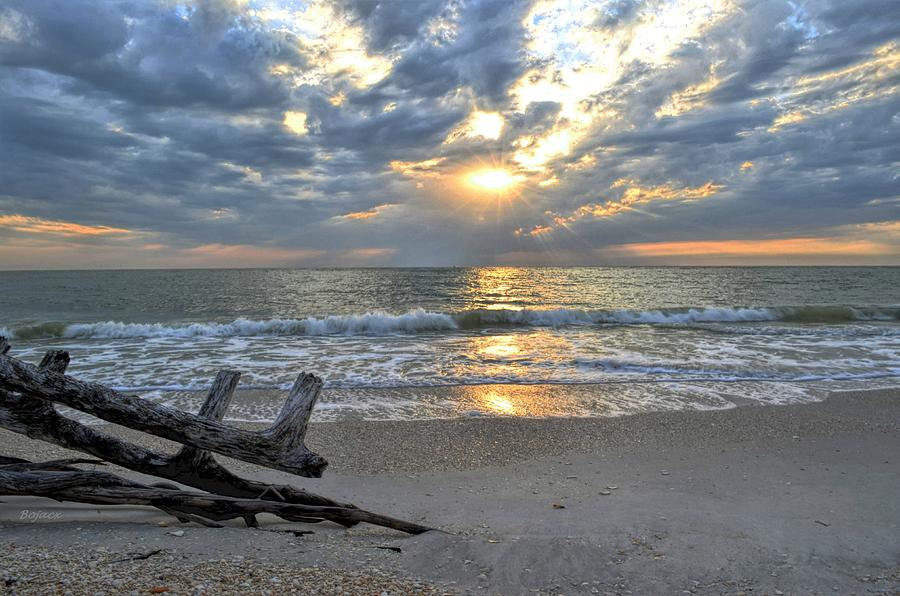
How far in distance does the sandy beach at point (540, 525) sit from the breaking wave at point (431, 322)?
13172 mm

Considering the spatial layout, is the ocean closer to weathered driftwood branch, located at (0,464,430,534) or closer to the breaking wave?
the breaking wave

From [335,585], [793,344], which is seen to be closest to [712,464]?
[335,585]

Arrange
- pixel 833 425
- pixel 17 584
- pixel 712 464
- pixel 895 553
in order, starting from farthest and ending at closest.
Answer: pixel 833 425, pixel 712 464, pixel 895 553, pixel 17 584

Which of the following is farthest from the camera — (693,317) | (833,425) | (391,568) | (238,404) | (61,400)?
(693,317)

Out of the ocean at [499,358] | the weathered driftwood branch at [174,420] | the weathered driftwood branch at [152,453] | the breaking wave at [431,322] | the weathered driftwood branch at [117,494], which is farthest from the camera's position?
the breaking wave at [431,322]

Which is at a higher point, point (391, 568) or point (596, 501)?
point (391, 568)

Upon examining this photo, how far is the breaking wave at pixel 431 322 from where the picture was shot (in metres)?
18.7

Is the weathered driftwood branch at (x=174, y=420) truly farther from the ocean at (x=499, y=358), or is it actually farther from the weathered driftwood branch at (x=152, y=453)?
the ocean at (x=499, y=358)

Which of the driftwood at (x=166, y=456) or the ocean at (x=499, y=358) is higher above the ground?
the driftwood at (x=166, y=456)

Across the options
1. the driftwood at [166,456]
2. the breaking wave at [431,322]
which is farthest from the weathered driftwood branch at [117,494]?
the breaking wave at [431,322]

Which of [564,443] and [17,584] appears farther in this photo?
[564,443]

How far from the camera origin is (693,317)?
76.7 ft

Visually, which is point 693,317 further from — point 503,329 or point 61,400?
point 61,400

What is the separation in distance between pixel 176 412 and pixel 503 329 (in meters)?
17.3
